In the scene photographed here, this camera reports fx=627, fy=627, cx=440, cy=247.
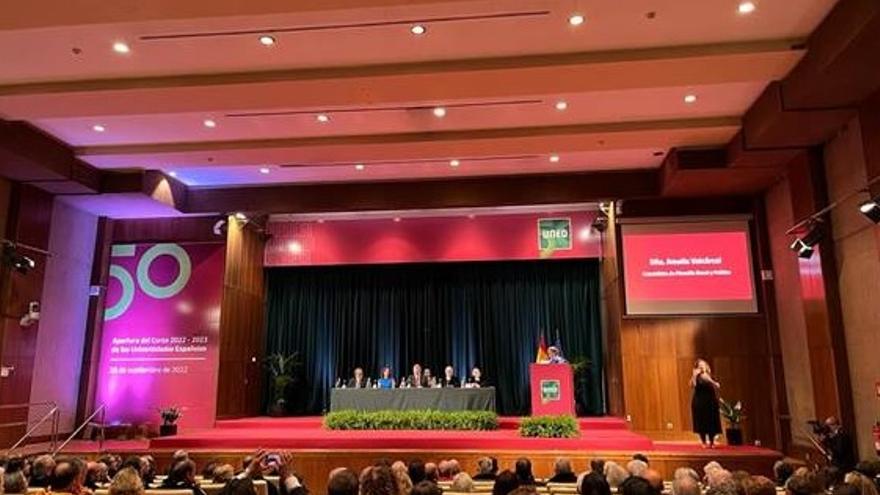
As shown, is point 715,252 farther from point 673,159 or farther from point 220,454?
point 220,454

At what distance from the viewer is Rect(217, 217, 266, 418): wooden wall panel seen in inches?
419

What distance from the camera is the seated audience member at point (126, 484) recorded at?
118 inches

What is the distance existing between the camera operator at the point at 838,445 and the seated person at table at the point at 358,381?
694cm

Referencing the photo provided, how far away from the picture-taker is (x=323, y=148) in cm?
854

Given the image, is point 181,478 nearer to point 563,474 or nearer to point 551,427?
point 563,474

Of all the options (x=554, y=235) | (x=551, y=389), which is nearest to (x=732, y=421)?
(x=551, y=389)

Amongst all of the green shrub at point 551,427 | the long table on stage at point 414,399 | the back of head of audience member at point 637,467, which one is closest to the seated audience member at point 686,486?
the back of head of audience member at point 637,467

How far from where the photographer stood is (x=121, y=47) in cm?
586

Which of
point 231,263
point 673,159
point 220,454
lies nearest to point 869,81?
point 673,159

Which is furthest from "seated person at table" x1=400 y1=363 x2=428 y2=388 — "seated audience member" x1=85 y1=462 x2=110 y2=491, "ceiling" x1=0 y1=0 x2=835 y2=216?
"seated audience member" x1=85 y1=462 x2=110 y2=491

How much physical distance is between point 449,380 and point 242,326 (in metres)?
3.86

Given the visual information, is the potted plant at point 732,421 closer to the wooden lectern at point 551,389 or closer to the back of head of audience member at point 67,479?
the wooden lectern at point 551,389

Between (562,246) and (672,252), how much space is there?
2119 mm

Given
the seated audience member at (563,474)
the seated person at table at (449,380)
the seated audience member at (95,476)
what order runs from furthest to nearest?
the seated person at table at (449,380) < the seated audience member at (563,474) < the seated audience member at (95,476)
